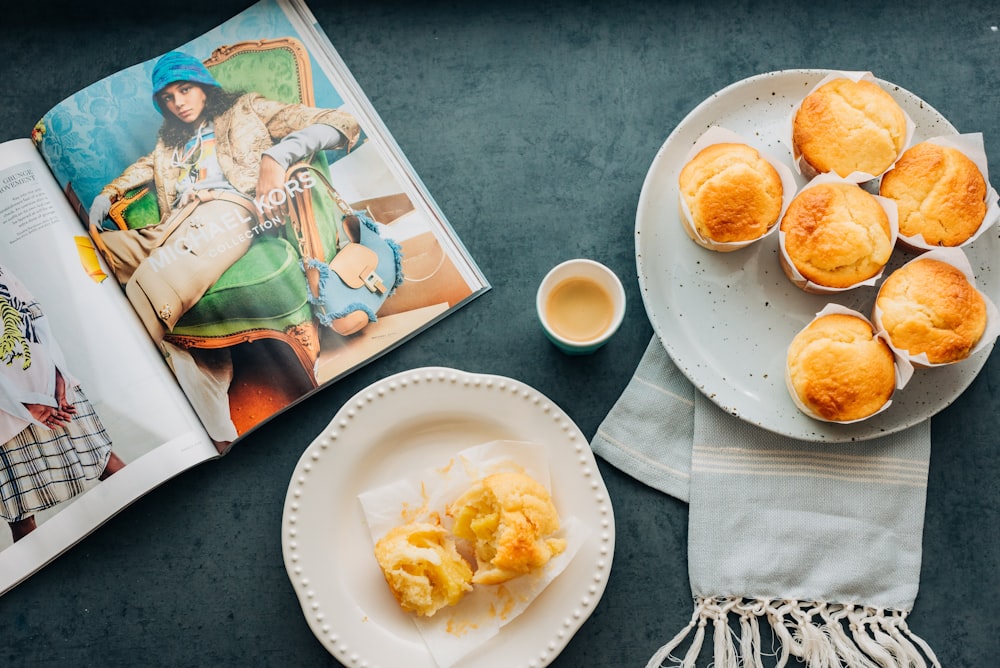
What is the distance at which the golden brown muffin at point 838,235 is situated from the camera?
1.35 m

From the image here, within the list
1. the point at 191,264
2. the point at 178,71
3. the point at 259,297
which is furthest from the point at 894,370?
the point at 178,71

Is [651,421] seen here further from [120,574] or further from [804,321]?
[120,574]

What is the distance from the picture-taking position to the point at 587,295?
1442mm

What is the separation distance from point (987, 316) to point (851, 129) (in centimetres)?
44

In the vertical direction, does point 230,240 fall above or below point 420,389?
above

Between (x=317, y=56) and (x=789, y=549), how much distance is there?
4.71 ft

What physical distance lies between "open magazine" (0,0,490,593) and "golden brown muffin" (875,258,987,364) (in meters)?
0.81

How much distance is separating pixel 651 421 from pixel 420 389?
1.57ft

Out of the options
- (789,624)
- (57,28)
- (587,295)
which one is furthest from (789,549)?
(57,28)

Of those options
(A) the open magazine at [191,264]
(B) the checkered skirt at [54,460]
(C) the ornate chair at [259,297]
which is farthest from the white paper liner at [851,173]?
(B) the checkered skirt at [54,460]

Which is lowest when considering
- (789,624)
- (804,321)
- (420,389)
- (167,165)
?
(789,624)

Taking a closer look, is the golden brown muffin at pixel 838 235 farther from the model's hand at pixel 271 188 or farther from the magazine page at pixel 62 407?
the magazine page at pixel 62 407

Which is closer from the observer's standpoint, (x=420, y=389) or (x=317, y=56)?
(x=420, y=389)

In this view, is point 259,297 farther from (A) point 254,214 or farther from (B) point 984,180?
(B) point 984,180
